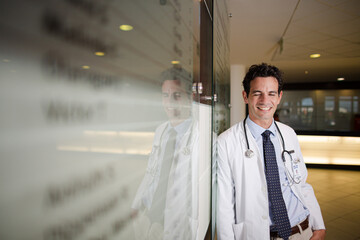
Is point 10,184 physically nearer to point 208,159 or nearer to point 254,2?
point 208,159

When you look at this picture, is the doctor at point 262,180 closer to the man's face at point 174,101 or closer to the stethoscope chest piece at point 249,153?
the stethoscope chest piece at point 249,153

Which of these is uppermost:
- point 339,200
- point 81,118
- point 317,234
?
point 81,118

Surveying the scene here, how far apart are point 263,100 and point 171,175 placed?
1.28m

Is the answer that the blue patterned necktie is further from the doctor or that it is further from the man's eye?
the man's eye

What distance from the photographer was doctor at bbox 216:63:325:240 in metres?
1.34

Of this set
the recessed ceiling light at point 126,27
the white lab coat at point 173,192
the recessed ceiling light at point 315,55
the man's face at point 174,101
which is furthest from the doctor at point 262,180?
the recessed ceiling light at point 315,55

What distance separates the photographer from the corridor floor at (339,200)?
296 cm

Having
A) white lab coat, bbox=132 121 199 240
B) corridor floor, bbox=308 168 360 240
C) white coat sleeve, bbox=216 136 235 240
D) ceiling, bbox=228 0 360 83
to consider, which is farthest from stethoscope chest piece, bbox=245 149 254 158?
corridor floor, bbox=308 168 360 240

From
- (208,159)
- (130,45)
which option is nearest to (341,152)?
(208,159)

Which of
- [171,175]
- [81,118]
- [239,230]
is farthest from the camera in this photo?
[239,230]

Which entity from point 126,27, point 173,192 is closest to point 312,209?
point 173,192

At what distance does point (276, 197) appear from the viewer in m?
1.39

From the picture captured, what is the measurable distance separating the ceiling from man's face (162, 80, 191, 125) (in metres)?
2.51

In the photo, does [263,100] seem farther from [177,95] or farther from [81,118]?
[81,118]
